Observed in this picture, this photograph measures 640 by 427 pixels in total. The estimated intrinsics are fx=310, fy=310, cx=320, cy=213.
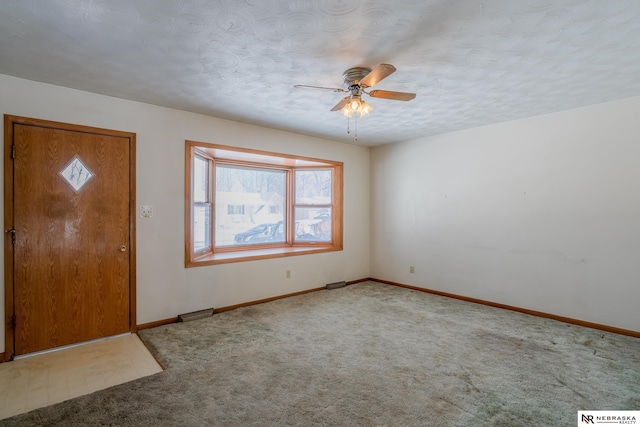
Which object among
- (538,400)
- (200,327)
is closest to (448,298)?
(538,400)

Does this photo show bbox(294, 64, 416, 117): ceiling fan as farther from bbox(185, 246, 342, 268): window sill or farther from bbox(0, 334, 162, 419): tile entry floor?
bbox(0, 334, 162, 419): tile entry floor

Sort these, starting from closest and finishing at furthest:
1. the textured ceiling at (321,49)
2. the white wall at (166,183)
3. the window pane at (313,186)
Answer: the textured ceiling at (321,49), the white wall at (166,183), the window pane at (313,186)

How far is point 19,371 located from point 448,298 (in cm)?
491

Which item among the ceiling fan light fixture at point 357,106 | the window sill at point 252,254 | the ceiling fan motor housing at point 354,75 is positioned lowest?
the window sill at point 252,254

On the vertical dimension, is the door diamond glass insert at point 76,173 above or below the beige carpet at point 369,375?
above

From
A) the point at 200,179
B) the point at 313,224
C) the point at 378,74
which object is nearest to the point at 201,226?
the point at 200,179

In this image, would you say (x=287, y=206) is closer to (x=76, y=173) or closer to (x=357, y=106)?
(x=76, y=173)

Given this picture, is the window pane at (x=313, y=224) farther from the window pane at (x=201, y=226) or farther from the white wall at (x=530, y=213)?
the window pane at (x=201, y=226)

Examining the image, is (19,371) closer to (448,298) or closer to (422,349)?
(422,349)

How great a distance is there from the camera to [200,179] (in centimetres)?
435

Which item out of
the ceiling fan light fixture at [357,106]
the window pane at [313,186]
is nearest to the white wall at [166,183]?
the window pane at [313,186]

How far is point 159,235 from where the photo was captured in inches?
139

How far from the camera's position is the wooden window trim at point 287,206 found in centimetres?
377

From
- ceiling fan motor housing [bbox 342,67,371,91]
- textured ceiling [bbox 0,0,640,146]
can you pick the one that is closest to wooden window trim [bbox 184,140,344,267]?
textured ceiling [bbox 0,0,640,146]
